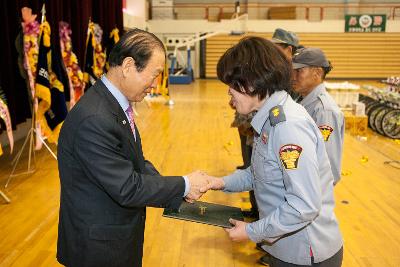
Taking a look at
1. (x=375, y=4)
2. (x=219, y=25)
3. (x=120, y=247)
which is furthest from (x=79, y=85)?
(x=375, y=4)

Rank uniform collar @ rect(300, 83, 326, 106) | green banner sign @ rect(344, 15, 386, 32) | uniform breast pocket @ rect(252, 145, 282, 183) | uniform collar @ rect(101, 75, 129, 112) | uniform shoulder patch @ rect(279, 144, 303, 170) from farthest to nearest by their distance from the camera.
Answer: green banner sign @ rect(344, 15, 386, 32) < uniform collar @ rect(300, 83, 326, 106) < uniform collar @ rect(101, 75, 129, 112) < uniform breast pocket @ rect(252, 145, 282, 183) < uniform shoulder patch @ rect(279, 144, 303, 170)

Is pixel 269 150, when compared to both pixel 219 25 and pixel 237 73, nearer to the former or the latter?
pixel 237 73

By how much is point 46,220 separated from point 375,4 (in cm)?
1915

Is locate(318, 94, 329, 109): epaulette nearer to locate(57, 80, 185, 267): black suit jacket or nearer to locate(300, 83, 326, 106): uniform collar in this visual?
locate(300, 83, 326, 106): uniform collar

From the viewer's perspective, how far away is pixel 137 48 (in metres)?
1.32

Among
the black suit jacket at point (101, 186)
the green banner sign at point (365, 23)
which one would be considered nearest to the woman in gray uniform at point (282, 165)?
the black suit jacket at point (101, 186)

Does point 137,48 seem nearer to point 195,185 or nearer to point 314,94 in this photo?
point 195,185

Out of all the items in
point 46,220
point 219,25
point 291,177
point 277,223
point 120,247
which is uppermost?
point 219,25

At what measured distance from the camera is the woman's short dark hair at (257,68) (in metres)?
1.22

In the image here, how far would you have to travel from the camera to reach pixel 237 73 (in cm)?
125

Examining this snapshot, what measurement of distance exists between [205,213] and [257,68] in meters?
0.61

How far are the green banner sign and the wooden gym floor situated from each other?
38.9 feet

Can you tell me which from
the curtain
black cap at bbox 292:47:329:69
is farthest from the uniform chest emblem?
A: the curtain

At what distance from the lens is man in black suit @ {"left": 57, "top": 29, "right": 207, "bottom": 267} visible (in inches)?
49.9
